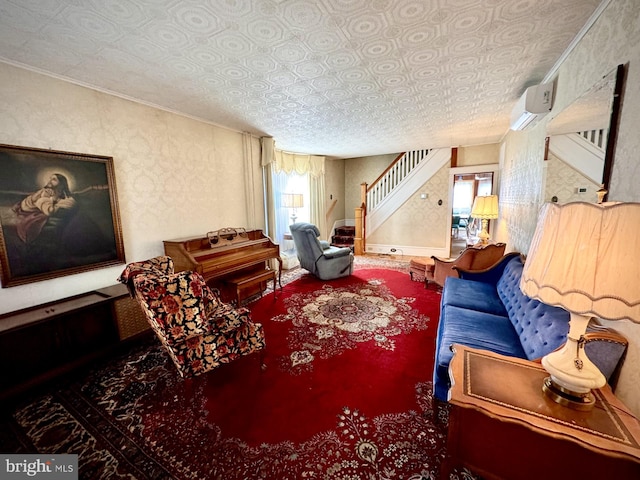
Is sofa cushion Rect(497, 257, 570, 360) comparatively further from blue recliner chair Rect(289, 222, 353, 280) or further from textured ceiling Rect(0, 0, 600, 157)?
blue recliner chair Rect(289, 222, 353, 280)

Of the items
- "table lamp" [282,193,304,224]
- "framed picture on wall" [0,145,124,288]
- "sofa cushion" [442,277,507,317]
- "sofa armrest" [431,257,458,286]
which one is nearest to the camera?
"framed picture on wall" [0,145,124,288]

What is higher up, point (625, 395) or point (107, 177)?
point (107, 177)

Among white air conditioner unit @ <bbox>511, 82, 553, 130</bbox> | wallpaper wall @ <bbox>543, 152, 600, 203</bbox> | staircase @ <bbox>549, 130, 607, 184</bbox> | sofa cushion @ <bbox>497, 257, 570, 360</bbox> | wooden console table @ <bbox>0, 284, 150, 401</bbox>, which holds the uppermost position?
white air conditioner unit @ <bbox>511, 82, 553, 130</bbox>

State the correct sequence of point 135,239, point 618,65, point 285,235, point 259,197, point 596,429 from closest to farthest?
point 596,429 → point 618,65 → point 135,239 → point 259,197 → point 285,235

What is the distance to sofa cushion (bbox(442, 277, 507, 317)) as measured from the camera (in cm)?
226

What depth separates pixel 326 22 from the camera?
4.97ft

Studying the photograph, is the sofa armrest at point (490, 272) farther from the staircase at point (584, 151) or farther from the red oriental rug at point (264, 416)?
the staircase at point (584, 151)

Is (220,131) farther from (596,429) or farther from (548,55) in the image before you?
(596,429)

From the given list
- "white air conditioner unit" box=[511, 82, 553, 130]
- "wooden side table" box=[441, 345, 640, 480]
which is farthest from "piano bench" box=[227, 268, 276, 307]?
"white air conditioner unit" box=[511, 82, 553, 130]

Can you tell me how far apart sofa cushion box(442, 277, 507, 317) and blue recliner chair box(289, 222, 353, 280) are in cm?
193

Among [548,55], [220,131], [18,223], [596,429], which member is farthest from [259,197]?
[596,429]

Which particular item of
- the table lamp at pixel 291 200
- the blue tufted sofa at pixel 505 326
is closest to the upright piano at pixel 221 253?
the table lamp at pixel 291 200

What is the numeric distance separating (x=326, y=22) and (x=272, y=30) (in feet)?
1.13

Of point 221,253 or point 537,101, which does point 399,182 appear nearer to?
point 537,101
